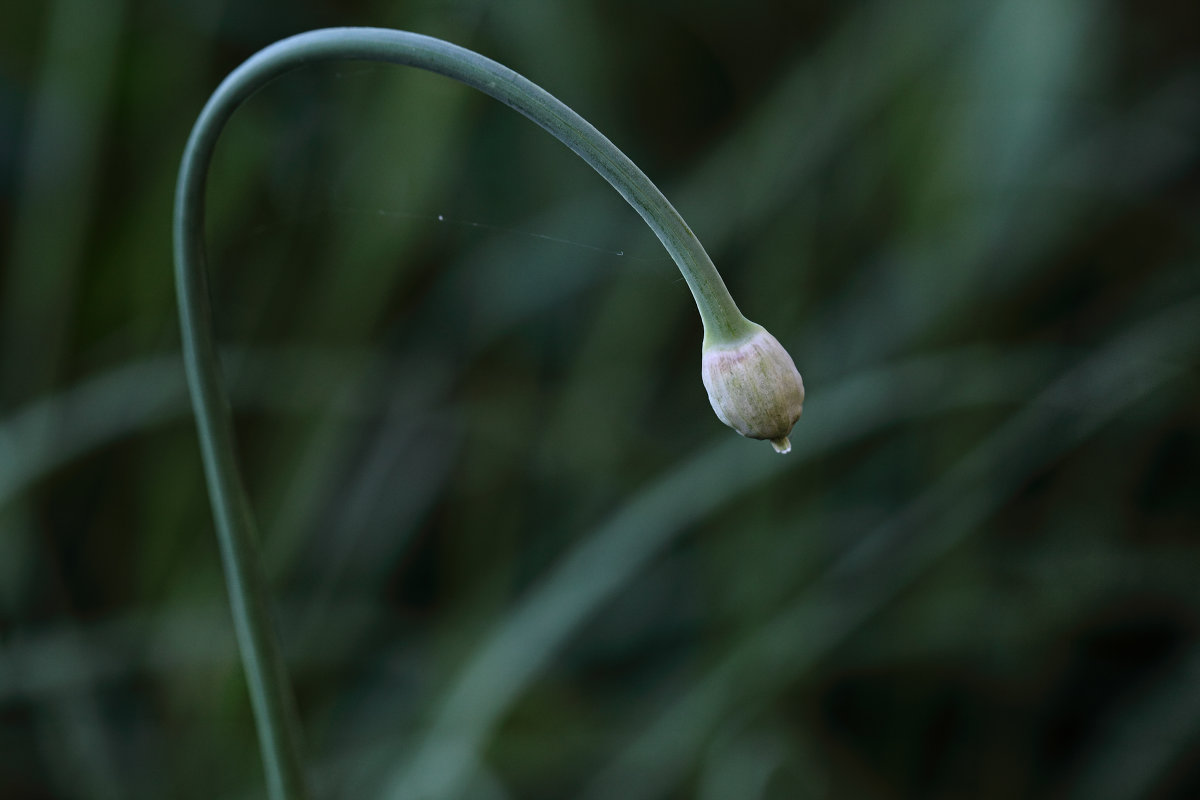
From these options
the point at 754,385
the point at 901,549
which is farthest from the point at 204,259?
the point at 901,549

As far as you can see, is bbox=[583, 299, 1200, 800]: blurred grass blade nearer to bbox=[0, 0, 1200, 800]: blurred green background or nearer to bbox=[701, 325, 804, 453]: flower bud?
bbox=[0, 0, 1200, 800]: blurred green background

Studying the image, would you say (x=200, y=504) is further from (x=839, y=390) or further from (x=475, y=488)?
(x=839, y=390)

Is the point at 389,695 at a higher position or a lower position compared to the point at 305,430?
lower

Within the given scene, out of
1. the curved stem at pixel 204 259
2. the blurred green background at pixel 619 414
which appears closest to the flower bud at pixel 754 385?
the curved stem at pixel 204 259

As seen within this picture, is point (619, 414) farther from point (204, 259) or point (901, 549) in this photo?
point (204, 259)

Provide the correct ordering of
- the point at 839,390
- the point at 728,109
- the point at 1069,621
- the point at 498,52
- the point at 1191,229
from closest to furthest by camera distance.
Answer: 1. the point at 839,390
2. the point at 1069,621
3. the point at 1191,229
4. the point at 498,52
5. the point at 728,109

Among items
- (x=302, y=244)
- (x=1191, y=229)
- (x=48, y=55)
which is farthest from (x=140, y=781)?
(x=1191, y=229)
